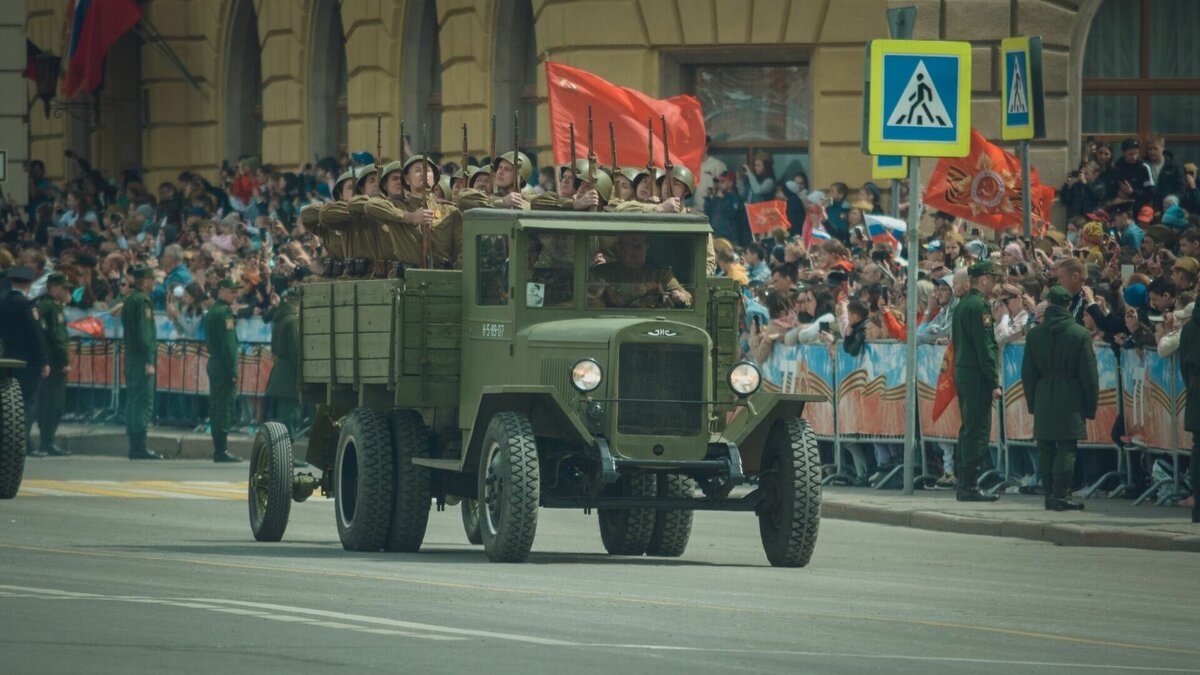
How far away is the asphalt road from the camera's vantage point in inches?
436

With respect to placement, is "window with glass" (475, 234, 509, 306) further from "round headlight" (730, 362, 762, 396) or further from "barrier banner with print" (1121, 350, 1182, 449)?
"barrier banner with print" (1121, 350, 1182, 449)

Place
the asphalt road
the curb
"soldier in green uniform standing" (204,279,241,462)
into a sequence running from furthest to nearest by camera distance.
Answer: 1. "soldier in green uniform standing" (204,279,241,462)
2. the curb
3. the asphalt road

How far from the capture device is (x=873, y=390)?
911 inches

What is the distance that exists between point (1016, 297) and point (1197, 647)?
10.2 meters

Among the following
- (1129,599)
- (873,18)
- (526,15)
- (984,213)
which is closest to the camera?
(1129,599)

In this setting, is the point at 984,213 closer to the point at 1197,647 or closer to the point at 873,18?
the point at 873,18

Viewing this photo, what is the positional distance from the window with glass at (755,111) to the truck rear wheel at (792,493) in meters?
15.6

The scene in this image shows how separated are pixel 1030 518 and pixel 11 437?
25.4 ft

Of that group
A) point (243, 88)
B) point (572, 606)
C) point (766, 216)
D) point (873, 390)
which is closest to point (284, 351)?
point (766, 216)

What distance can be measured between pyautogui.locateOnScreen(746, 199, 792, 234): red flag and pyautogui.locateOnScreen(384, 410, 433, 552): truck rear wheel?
12060 mm

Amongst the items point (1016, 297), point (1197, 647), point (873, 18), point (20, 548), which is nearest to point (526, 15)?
point (873, 18)

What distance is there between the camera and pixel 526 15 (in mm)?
34188

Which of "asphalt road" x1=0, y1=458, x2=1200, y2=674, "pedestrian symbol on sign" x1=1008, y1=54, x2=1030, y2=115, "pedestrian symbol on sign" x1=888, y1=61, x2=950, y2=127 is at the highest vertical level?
"pedestrian symbol on sign" x1=1008, y1=54, x2=1030, y2=115

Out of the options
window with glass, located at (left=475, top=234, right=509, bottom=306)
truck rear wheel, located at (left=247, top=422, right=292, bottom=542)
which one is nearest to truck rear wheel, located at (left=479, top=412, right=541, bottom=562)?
window with glass, located at (left=475, top=234, right=509, bottom=306)
